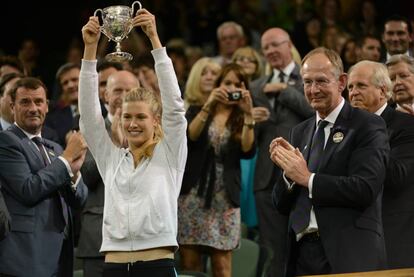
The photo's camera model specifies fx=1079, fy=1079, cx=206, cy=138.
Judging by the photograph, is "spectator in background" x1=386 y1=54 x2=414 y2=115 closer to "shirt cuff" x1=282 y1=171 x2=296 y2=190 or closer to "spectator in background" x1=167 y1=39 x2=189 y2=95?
"shirt cuff" x1=282 y1=171 x2=296 y2=190

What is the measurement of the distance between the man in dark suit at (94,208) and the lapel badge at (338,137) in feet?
5.83

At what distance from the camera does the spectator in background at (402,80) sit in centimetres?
766

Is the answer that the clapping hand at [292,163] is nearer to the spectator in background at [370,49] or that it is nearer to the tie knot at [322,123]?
the tie knot at [322,123]

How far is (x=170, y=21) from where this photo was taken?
44.5 feet

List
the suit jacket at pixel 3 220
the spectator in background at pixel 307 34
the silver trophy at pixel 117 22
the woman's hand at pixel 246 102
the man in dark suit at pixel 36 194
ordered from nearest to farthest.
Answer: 1. the suit jacket at pixel 3 220
2. the silver trophy at pixel 117 22
3. the man in dark suit at pixel 36 194
4. the woman's hand at pixel 246 102
5. the spectator in background at pixel 307 34

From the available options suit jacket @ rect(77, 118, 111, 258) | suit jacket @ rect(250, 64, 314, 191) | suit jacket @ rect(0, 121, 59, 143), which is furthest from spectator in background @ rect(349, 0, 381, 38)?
suit jacket @ rect(77, 118, 111, 258)

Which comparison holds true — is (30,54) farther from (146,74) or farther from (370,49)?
(370,49)

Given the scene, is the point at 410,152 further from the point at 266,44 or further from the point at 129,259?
the point at 266,44

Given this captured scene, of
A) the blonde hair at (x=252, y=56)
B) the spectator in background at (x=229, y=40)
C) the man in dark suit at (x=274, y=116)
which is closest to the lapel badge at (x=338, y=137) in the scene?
the man in dark suit at (x=274, y=116)

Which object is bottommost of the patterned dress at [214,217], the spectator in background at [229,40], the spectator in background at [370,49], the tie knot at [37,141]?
the patterned dress at [214,217]

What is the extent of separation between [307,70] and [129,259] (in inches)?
60.1

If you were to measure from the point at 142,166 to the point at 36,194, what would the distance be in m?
0.95

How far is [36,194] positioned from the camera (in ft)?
22.1

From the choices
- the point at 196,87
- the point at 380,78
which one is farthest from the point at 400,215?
the point at 196,87
